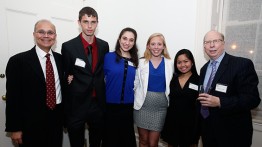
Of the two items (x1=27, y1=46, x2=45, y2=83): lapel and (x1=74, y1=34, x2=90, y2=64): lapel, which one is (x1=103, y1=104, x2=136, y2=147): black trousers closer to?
(x1=74, y1=34, x2=90, y2=64): lapel

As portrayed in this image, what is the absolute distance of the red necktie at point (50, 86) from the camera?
6.36 feet

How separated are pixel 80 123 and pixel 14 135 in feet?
2.08

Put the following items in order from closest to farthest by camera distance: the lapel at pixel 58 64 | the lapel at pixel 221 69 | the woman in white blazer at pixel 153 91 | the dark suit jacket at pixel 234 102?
the dark suit jacket at pixel 234 102, the lapel at pixel 221 69, the lapel at pixel 58 64, the woman in white blazer at pixel 153 91

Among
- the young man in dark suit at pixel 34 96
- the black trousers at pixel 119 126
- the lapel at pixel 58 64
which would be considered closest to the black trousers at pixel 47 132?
the young man in dark suit at pixel 34 96

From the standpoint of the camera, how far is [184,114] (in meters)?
2.22

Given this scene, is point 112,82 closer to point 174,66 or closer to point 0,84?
point 174,66

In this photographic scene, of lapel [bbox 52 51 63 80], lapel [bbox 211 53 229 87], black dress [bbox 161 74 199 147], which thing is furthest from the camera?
black dress [bbox 161 74 199 147]

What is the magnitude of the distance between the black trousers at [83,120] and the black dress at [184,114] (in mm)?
867

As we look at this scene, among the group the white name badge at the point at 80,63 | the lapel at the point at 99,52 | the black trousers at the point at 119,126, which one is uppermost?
the lapel at the point at 99,52

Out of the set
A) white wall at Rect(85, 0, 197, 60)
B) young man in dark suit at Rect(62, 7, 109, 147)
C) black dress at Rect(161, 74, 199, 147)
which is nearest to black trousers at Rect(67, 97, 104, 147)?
young man in dark suit at Rect(62, 7, 109, 147)

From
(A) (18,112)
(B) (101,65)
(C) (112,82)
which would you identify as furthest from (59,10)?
(A) (18,112)

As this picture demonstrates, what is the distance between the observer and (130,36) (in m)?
2.44

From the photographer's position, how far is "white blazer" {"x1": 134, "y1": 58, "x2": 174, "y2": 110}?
238 cm

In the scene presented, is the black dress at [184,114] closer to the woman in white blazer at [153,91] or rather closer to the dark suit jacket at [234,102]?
the woman in white blazer at [153,91]
